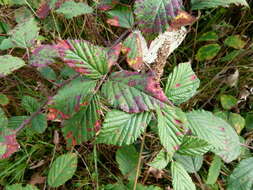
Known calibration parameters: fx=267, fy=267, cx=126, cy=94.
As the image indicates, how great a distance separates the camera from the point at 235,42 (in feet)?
3.65

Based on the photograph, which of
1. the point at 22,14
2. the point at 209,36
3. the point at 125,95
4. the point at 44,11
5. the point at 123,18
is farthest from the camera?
the point at 209,36

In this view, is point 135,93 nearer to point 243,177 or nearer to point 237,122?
point 243,177

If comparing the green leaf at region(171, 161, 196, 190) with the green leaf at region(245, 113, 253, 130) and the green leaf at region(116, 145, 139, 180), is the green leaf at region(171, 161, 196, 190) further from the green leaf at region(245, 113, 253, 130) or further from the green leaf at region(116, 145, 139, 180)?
the green leaf at region(245, 113, 253, 130)

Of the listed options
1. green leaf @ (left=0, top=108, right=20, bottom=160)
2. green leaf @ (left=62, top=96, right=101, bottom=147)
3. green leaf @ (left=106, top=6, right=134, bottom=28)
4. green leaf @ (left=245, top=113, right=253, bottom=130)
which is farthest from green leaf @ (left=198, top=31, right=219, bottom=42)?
green leaf @ (left=0, top=108, right=20, bottom=160)

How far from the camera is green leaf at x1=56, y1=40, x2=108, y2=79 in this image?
570 millimetres

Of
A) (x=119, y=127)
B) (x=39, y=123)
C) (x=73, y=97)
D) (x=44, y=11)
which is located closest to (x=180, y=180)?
(x=119, y=127)

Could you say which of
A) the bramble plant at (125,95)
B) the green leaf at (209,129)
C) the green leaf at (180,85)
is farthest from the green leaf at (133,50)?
the green leaf at (209,129)

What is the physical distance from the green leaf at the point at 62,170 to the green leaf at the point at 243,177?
0.52 m

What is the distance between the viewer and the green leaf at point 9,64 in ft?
2.12

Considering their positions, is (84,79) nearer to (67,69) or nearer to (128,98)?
(128,98)

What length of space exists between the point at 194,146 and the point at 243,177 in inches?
8.7

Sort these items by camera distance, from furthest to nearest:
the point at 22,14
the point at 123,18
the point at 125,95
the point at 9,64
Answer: the point at 22,14 → the point at 123,18 → the point at 9,64 → the point at 125,95

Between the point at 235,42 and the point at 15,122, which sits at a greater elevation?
the point at 235,42

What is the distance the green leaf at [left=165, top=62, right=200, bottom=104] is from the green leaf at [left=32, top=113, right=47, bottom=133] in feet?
1.32
